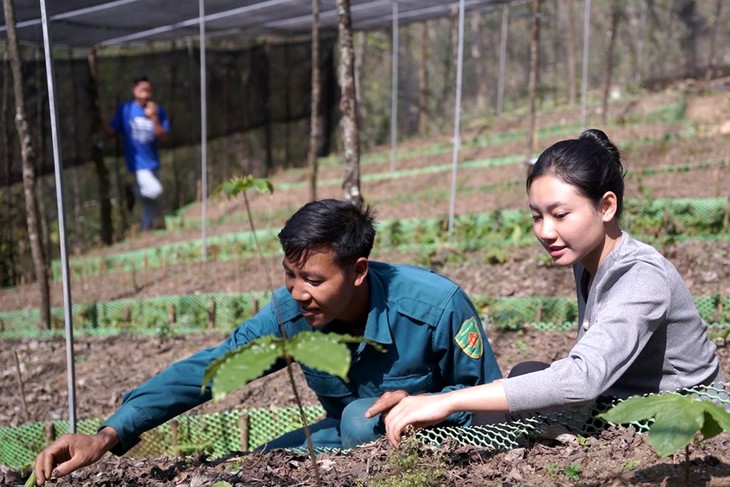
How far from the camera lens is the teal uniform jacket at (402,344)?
2.77 m

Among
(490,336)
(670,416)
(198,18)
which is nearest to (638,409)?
(670,416)

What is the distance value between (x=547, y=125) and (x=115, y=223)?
679 centimetres

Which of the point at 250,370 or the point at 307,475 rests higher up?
the point at 250,370

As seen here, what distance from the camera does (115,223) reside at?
425 inches

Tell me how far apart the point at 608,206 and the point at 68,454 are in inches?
66.6

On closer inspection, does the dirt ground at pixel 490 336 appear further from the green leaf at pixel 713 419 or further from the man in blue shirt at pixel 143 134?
the man in blue shirt at pixel 143 134

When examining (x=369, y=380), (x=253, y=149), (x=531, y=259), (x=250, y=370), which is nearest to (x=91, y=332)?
(x=531, y=259)

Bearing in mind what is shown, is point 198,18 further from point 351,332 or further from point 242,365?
point 242,365

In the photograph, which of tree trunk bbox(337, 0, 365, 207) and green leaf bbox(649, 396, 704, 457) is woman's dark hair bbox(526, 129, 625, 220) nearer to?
green leaf bbox(649, 396, 704, 457)

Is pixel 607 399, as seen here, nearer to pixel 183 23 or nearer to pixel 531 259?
pixel 531 259

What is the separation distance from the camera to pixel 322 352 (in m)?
1.55

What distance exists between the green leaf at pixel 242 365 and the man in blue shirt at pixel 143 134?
29.2 ft

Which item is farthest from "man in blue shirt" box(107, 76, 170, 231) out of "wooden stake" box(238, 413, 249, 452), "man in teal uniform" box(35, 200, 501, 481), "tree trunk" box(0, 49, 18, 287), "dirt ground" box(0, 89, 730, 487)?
"man in teal uniform" box(35, 200, 501, 481)

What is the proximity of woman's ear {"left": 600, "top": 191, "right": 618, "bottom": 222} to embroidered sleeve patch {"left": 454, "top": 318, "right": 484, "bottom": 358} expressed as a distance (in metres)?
0.68
